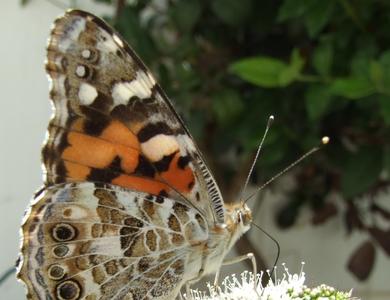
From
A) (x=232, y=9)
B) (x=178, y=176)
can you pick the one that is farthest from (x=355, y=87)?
(x=178, y=176)

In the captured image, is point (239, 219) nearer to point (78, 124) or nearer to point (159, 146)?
point (159, 146)

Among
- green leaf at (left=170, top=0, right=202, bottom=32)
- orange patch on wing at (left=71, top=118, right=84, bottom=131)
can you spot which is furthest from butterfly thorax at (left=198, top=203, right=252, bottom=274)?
green leaf at (left=170, top=0, right=202, bottom=32)

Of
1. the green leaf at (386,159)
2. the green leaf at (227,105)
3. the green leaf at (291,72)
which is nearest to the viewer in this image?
the green leaf at (291,72)

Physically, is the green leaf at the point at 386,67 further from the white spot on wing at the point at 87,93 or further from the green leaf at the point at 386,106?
the white spot on wing at the point at 87,93

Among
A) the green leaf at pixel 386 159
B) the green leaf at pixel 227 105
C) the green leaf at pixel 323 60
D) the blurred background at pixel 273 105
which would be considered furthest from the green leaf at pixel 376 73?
the green leaf at pixel 227 105

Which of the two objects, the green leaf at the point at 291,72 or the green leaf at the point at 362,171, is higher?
the green leaf at the point at 291,72

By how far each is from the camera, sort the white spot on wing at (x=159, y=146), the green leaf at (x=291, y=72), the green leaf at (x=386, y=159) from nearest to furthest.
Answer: the white spot on wing at (x=159, y=146)
the green leaf at (x=291, y=72)
the green leaf at (x=386, y=159)

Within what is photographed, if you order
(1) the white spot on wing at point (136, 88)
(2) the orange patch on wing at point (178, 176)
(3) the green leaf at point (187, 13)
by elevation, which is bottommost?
(2) the orange patch on wing at point (178, 176)
